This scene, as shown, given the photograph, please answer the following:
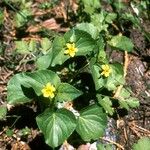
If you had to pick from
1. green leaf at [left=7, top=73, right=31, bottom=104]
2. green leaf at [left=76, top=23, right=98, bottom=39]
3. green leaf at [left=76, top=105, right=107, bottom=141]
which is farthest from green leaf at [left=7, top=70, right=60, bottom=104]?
green leaf at [left=76, top=23, right=98, bottom=39]

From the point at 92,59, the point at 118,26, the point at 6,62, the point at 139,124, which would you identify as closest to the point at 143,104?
the point at 139,124

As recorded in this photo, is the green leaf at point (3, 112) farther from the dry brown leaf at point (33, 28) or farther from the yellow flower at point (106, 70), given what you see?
the dry brown leaf at point (33, 28)

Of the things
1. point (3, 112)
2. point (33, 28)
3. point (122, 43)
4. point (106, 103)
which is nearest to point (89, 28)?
point (122, 43)

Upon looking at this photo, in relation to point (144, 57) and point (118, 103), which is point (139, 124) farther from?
point (144, 57)

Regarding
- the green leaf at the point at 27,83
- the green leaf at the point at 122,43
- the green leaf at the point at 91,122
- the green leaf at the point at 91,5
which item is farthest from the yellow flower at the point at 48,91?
the green leaf at the point at 91,5

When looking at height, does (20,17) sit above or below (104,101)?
above
